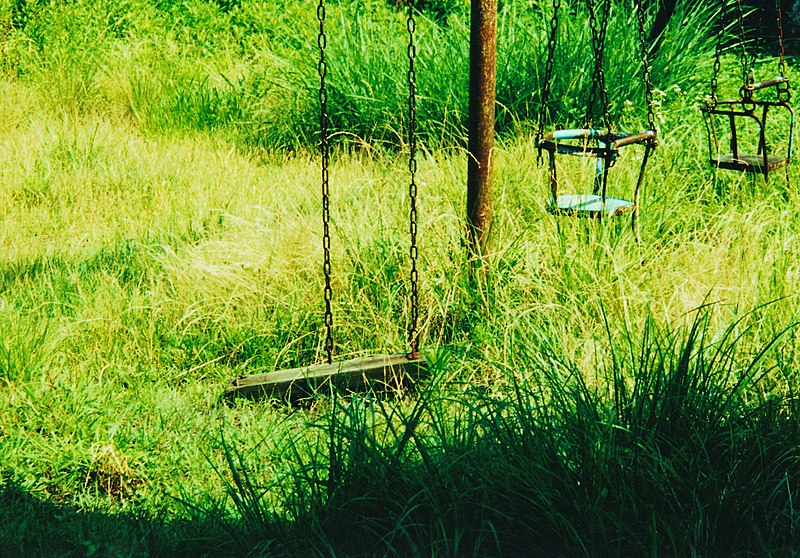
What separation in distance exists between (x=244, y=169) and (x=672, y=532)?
4.26 meters

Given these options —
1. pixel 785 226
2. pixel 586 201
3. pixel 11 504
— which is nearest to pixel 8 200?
pixel 11 504

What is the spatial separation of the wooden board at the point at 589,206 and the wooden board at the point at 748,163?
32.7 inches

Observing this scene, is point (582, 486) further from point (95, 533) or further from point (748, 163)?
point (748, 163)

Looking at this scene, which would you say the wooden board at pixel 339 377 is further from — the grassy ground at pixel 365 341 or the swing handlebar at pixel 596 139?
the swing handlebar at pixel 596 139

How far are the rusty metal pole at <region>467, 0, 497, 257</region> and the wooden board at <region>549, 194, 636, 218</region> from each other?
0.31m

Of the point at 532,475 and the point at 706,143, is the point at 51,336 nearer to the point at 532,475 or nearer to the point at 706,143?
the point at 532,475

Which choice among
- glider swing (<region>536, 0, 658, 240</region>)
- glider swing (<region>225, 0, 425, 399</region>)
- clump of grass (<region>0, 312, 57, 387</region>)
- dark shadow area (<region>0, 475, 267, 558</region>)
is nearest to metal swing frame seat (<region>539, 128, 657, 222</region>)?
glider swing (<region>536, 0, 658, 240</region>)

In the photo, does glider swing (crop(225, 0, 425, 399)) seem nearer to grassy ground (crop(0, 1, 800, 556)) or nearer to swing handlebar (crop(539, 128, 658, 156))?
grassy ground (crop(0, 1, 800, 556))

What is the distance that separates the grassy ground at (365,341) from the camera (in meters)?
2.69

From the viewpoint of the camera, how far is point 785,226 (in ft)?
14.3

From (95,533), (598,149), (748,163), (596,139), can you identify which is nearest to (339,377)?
(95,533)

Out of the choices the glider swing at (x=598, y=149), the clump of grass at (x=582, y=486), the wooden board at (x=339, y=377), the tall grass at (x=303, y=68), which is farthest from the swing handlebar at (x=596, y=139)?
the tall grass at (x=303, y=68)

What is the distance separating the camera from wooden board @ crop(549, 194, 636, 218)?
3990 millimetres

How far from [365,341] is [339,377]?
412 mm
